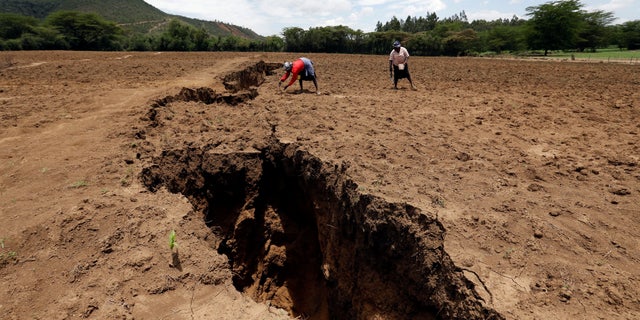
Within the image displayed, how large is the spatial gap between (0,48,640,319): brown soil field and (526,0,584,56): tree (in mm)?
36210

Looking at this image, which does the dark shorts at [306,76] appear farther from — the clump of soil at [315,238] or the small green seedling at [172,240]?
the small green seedling at [172,240]

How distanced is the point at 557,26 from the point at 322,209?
43992 mm

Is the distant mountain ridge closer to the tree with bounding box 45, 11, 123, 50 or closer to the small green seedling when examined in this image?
the tree with bounding box 45, 11, 123, 50

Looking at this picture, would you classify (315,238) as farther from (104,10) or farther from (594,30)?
(104,10)

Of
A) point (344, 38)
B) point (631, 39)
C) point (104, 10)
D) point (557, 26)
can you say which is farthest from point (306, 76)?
point (104, 10)

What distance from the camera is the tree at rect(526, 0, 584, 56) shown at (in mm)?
37531

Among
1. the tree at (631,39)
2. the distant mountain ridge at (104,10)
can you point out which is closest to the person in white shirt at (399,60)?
the tree at (631,39)

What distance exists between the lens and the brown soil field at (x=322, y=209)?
291 centimetres

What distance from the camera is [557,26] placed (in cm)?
3794

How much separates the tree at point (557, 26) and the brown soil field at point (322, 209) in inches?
1426

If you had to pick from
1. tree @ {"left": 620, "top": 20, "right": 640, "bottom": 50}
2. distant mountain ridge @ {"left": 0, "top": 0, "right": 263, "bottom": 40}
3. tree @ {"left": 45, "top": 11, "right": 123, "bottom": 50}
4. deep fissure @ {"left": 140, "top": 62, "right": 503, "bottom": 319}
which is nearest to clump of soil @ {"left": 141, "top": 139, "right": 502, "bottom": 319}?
deep fissure @ {"left": 140, "top": 62, "right": 503, "bottom": 319}

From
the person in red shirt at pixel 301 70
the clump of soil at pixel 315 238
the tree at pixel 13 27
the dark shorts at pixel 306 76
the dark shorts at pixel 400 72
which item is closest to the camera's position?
the clump of soil at pixel 315 238

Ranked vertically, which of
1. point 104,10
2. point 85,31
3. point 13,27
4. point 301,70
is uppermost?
point 104,10

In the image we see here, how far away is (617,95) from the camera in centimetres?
899
